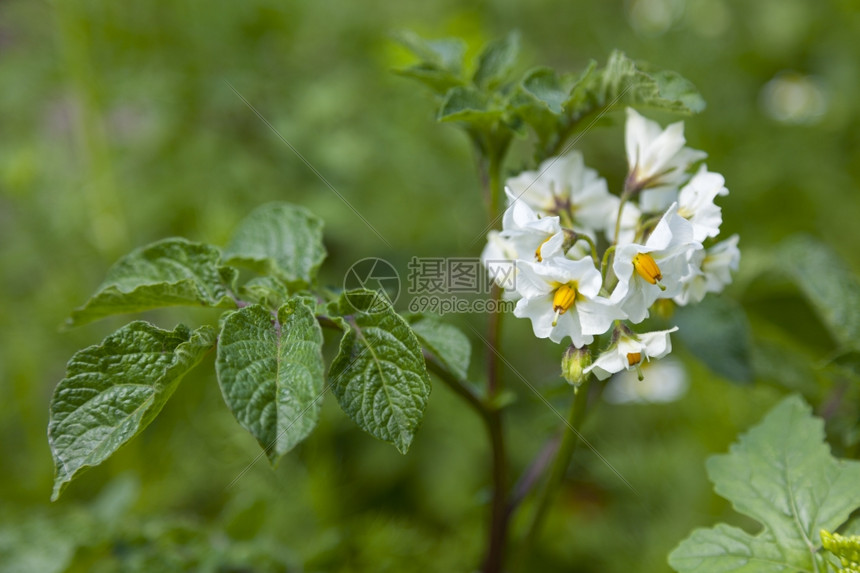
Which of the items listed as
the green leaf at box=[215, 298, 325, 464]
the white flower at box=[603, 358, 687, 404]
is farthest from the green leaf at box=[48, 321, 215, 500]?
the white flower at box=[603, 358, 687, 404]

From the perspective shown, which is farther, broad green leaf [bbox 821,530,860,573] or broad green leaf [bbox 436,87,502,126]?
broad green leaf [bbox 436,87,502,126]

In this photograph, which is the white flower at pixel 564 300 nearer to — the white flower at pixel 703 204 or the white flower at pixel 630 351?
the white flower at pixel 630 351

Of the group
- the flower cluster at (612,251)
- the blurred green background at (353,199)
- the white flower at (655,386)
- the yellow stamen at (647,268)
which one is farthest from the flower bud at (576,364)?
the white flower at (655,386)

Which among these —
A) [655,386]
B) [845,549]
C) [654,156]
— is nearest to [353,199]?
[655,386]

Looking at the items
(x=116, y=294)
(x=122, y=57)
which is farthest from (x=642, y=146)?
(x=122, y=57)

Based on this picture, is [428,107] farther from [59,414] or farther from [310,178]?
[59,414]

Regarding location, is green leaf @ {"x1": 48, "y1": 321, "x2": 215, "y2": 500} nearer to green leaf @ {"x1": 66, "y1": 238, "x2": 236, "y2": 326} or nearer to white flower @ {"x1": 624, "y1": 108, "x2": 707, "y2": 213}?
green leaf @ {"x1": 66, "y1": 238, "x2": 236, "y2": 326}

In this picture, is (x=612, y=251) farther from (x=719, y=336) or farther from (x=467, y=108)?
(x=719, y=336)
